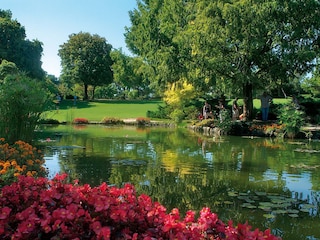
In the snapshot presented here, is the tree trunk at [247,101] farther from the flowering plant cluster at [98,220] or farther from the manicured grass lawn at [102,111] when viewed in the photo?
the flowering plant cluster at [98,220]

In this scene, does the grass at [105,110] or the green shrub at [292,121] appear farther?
the grass at [105,110]

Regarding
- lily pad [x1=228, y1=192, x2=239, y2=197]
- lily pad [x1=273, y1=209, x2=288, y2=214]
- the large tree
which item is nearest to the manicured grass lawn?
the large tree

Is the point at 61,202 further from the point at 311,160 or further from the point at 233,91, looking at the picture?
the point at 233,91

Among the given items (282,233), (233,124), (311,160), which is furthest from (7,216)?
(233,124)

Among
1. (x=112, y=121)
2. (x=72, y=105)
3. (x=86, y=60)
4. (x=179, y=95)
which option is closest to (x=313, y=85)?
(x=179, y=95)

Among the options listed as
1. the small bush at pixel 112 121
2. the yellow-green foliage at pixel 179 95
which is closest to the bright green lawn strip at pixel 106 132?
the yellow-green foliage at pixel 179 95

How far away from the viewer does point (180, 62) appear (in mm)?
23781

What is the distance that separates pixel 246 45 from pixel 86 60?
40664mm

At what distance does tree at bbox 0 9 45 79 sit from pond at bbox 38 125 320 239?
36010 mm

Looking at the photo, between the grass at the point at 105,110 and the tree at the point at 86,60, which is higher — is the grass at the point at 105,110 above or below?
below

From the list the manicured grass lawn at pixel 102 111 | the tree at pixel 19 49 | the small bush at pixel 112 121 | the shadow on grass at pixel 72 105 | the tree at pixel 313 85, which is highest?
the tree at pixel 19 49

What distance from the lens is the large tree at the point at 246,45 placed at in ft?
68.1

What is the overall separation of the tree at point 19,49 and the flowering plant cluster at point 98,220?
46.6 m

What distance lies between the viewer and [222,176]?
30.8 ft
